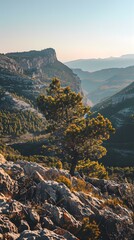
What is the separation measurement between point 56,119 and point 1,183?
1065 inches

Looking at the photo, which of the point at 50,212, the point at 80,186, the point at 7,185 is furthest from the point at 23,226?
the point at 80,186

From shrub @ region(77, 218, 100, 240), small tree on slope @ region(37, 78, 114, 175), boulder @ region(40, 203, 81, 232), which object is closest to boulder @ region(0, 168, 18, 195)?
boulder @ region(40, 203, 81, 232)

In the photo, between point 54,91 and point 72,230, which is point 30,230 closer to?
point 72,230

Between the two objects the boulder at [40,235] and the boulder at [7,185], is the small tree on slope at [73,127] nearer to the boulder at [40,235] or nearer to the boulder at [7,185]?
the boulder at [7,185]

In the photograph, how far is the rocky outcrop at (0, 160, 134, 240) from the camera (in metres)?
22.9

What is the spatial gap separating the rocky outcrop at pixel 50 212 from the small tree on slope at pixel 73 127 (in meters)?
16.6

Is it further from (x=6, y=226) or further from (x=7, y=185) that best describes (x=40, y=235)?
(x=7, y=185)

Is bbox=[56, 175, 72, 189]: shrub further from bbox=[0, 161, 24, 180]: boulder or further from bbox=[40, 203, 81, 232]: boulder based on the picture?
bbox=[40, 203, 81, 232]: boulder

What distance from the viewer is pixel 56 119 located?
5466 centimetres

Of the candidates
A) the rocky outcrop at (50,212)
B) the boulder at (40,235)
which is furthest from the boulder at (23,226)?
the boulder at (40,235)

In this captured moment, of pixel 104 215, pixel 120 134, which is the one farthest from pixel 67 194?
pixel 120 134

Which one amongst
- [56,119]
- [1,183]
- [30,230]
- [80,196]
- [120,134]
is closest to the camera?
[30,230]

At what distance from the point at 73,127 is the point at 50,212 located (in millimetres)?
25004

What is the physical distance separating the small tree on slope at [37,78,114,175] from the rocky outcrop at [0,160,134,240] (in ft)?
54.3
